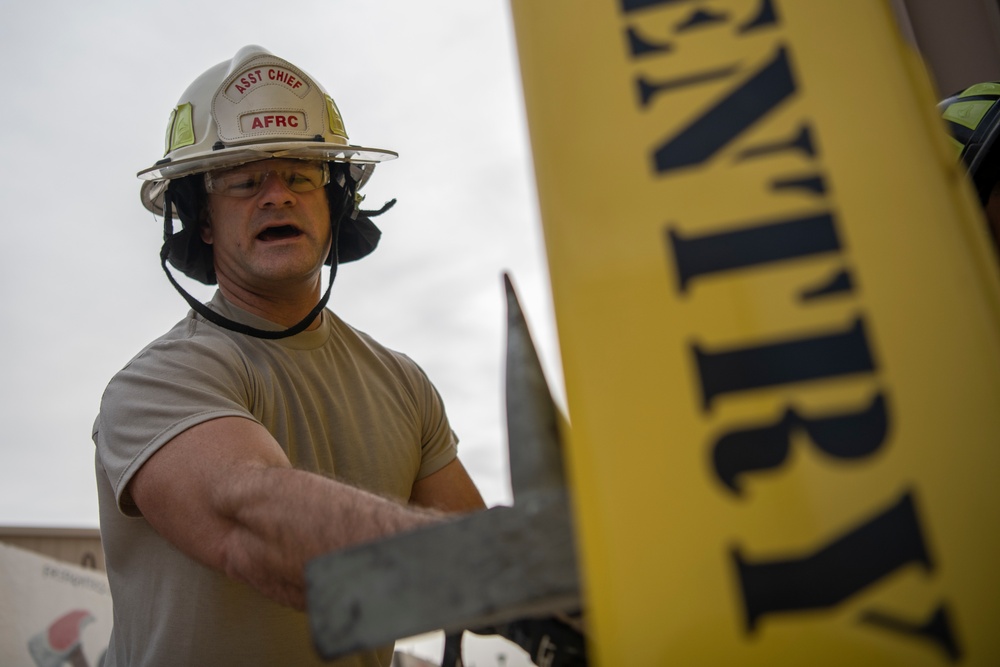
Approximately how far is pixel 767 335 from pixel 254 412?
4.94ft

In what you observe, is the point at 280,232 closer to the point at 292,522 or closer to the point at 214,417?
the point at 214,417

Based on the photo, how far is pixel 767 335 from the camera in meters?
0.59

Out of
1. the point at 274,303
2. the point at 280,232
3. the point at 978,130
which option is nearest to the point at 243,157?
the point at 280,232

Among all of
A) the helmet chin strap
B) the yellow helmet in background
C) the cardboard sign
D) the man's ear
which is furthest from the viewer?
the cardboard sign

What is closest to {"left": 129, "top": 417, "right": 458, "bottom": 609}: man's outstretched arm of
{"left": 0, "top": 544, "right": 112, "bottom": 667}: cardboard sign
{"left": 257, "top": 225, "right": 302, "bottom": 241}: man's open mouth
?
{"left": 257, "top": 225, "right": 302, "bottom": 241}: man's open mouth

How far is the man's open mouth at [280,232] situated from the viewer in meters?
2.31

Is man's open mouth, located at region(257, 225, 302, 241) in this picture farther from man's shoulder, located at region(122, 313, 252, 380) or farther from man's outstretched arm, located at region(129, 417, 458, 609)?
man's outstretched arm, located at region(129, 417, 458, 609)

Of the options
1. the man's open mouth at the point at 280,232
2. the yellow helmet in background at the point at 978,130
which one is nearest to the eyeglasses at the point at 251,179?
the man's open mouth at the point at 280,232

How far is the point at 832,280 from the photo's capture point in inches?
23.5

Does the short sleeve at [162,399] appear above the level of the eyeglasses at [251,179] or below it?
below

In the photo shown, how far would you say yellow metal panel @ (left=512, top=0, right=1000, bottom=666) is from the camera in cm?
54

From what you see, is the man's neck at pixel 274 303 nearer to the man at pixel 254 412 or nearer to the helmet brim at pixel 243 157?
the man at pixel 254 412

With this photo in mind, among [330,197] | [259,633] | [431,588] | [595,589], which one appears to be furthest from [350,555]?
[330,197]

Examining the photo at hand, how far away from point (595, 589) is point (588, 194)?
1.00 ft
